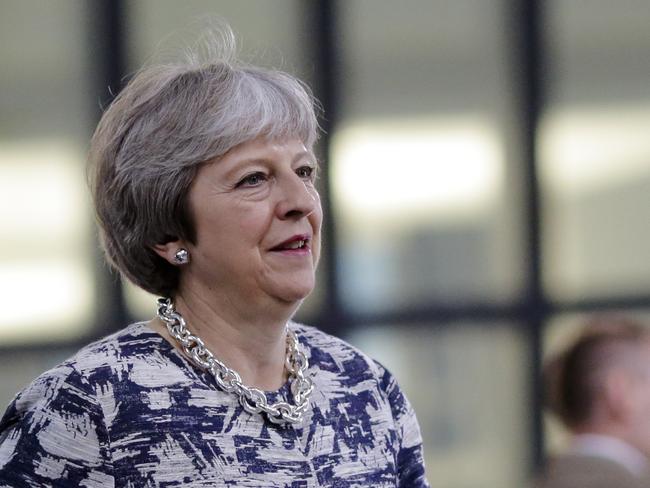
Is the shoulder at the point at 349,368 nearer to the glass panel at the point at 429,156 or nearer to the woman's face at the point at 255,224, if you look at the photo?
the woman's face at the point at 255,224

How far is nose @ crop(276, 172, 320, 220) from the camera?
2420mm

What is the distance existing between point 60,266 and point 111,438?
260 cm

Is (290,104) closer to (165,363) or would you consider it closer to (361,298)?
(165,363)

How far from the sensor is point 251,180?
2.44 meters

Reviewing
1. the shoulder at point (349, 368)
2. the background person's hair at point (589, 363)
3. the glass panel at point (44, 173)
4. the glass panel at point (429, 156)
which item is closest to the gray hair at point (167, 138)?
the shoulder at point (349, 368)

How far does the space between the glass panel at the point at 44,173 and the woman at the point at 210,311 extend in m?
2.26

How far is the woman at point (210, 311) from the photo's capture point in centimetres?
230

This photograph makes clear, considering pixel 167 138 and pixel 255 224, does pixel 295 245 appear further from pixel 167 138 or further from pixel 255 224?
pixel 167 138

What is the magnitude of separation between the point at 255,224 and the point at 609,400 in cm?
75

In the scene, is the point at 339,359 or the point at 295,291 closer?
the point at 295,291

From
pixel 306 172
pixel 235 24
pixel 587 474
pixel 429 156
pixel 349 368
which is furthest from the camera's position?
pixel 429 156

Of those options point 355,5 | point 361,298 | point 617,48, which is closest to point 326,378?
point 361,298

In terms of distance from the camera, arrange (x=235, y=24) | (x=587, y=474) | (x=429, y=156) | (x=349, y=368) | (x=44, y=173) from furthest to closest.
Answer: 1. (x=429, y=156)
2. (x=235, y=24)
3. (x=44, y=173)
4. (x=349, y=368)
5. (x=587, y=474)

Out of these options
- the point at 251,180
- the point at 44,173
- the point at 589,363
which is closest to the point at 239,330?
the point at 251,180
